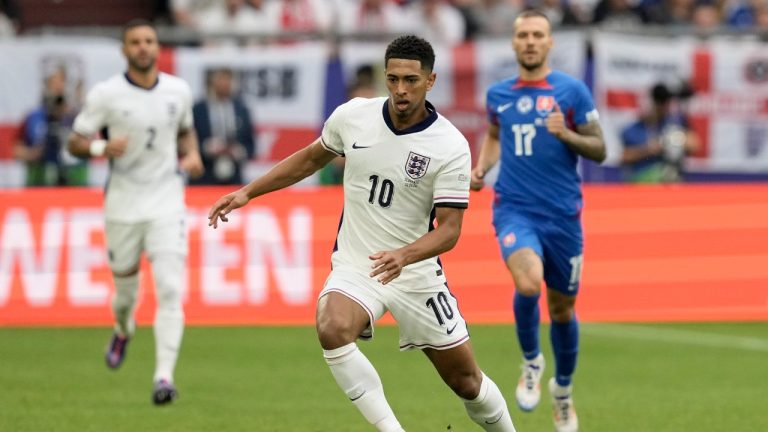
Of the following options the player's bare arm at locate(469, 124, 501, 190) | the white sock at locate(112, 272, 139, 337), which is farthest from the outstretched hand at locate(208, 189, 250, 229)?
the white sock at locate(112, 272, 139, 337)

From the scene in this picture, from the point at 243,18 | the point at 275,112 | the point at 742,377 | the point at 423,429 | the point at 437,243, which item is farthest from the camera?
the point at 243,18

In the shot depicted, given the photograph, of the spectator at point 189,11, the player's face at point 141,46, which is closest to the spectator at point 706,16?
the spectator at point 189,11

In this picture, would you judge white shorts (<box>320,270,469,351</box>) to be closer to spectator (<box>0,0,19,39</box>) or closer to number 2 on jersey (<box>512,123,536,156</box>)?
number 2 on jersey (<box>512,123,536,156</box>)

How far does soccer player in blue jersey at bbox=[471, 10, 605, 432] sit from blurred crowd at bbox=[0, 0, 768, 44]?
8.67 meters

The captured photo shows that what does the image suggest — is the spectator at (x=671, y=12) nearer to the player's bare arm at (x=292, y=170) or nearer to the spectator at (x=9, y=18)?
the spectator at (x=9, y=18)

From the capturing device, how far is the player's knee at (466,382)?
8.54 m

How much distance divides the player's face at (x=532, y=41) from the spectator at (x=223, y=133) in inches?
311

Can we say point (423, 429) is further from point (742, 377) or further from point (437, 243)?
point (742, 377)

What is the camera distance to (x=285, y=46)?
19438 millimetres

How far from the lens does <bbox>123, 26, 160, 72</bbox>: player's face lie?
40.0ft

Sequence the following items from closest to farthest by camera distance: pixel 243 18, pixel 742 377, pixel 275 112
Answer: pixel 742 377, pixel 275 112, pixel 243 18

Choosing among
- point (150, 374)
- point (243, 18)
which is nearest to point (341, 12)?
point (243, 18)

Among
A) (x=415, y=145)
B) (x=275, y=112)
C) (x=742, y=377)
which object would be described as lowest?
(x=742, y=377)

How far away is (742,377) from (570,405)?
3.15 metres
